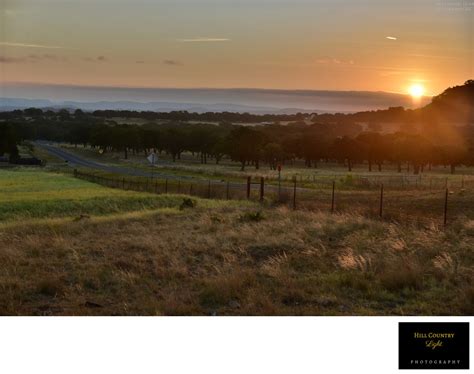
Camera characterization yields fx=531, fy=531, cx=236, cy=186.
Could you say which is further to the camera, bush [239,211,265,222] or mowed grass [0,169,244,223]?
mowed grass [0,169,244,223]

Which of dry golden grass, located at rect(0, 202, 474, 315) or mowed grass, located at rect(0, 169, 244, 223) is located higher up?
dry golden grass, located at rect(0, 202, 474, 315)

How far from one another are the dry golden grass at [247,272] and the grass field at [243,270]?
0.02 m

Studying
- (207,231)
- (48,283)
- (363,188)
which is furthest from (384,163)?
(48,283)

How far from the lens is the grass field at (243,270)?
6.34m

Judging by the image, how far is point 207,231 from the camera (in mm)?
12375

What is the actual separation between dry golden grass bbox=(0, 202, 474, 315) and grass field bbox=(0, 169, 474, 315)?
0.02 m

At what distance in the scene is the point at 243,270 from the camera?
776 cm

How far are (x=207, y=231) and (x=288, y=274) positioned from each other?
4893 millimetres

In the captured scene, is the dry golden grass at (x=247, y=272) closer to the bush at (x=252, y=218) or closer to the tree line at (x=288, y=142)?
the bush at (x=252, y=218)

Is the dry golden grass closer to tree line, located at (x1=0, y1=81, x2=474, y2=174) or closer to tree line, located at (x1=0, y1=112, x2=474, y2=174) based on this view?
tree line, located at (x1=0, y1=81, x2=474, y2=174)

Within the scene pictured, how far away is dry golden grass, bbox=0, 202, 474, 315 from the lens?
632 cm

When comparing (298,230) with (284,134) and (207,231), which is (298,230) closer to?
(207,231)
